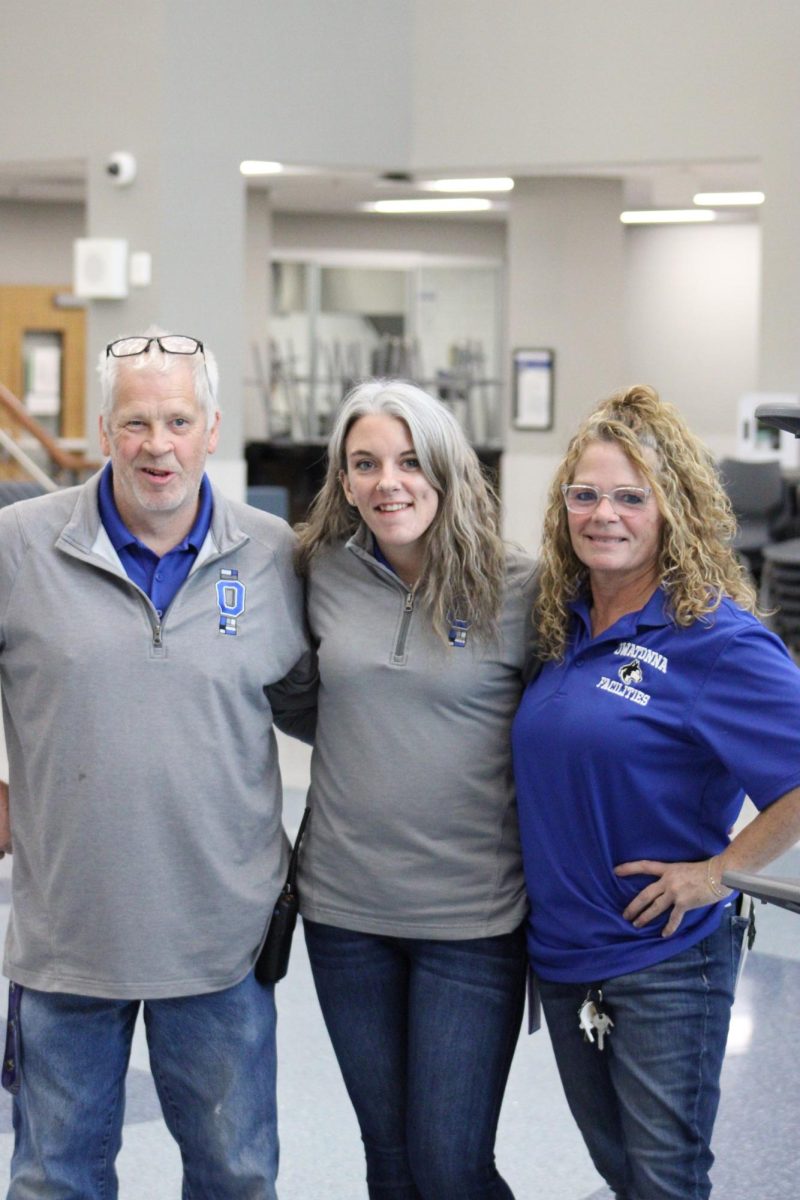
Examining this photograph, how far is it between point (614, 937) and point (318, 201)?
13.8m

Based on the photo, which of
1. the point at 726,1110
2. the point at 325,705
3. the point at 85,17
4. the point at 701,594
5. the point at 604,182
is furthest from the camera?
the point at 604,182

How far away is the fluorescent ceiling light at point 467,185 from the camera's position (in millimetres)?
12312

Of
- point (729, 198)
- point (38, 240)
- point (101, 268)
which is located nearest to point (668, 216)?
point (729, 198)

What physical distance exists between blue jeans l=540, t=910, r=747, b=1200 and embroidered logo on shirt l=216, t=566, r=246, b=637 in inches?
26.6

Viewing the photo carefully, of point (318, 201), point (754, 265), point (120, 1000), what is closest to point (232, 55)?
point (318, 201)

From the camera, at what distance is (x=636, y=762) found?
212 centimetres

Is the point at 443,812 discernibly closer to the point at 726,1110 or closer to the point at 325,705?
the point at 325,705

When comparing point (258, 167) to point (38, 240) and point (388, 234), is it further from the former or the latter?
point (388, 234)

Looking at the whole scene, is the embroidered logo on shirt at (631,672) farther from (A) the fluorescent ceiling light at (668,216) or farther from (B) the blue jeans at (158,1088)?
(A) the fluorescent ceiling light at (668,216)

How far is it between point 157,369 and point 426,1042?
3.28ft

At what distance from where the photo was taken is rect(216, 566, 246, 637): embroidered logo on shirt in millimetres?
2229

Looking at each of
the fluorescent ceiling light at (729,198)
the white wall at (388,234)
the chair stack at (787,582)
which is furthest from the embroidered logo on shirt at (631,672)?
the white wall at (388,234)

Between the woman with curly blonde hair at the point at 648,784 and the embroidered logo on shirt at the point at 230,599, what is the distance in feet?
1.36

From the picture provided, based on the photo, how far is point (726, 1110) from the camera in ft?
11.1
